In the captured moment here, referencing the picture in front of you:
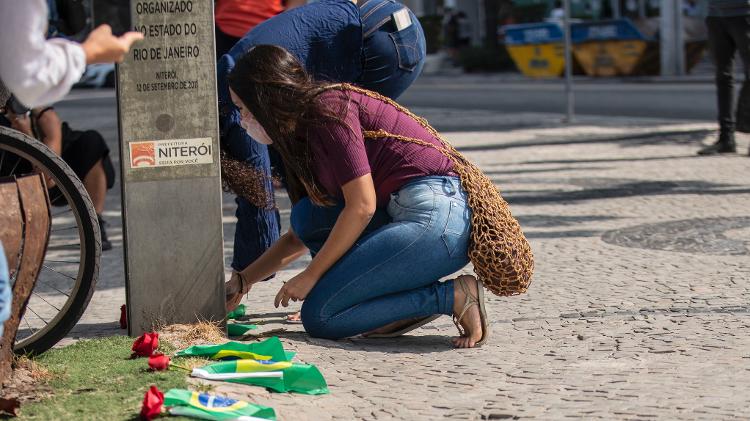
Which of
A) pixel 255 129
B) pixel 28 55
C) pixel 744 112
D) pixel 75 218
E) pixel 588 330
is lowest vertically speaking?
pixel 588 330

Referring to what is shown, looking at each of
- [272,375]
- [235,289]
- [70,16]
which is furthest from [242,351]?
[70,16]

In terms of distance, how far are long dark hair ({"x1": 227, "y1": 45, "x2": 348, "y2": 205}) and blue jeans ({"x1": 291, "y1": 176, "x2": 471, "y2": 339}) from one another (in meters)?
0.28

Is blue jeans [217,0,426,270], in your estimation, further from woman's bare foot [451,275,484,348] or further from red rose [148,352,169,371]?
red rose [148,352,169,371]

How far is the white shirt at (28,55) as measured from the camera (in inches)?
117

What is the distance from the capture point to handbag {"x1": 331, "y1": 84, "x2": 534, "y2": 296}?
16.1 ft

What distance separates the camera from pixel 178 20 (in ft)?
15.7

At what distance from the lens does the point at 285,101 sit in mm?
4730

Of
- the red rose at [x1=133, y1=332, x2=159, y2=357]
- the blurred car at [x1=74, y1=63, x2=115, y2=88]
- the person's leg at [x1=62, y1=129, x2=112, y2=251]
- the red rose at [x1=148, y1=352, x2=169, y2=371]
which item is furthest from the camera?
the blurred car at [x1=74, y1=63, x2=115, y2=88]

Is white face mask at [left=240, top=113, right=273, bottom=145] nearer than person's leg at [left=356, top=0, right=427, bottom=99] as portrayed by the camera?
Yes

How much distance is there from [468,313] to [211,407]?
1407mm

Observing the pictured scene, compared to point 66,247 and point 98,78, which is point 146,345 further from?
point 98,78

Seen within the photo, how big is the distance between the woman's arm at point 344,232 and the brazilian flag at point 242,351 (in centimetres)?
35

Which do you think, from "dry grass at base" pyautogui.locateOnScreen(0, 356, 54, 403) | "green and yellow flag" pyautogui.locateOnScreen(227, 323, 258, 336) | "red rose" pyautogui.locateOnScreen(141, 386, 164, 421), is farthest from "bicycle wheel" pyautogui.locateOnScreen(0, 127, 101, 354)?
"red rose" pyautogui.locateOnScreen(141, 386, 164, 421)

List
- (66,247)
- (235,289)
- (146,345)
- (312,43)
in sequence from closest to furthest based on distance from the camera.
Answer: (146,345)
(235,289)
(312,43)
(66,247)
